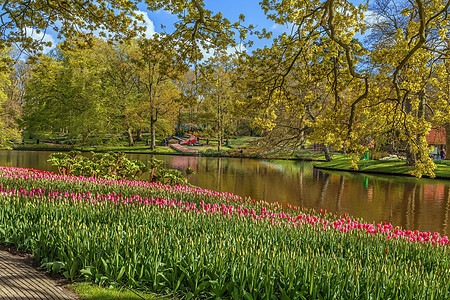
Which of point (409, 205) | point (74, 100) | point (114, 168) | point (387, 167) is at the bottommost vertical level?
point (409, 205)

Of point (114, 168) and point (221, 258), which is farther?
point (114, 168)

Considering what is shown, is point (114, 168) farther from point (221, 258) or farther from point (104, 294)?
point (221, 258)

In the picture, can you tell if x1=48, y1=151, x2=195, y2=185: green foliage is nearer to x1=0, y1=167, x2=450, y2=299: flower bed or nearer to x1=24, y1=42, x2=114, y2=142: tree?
x1=0, y1=167, x2=450, y2=299: flower bed

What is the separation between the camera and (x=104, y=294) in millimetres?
3617

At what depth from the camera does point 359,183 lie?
18953mm

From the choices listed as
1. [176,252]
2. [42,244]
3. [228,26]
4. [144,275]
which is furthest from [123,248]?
[228,26]

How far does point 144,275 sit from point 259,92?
6.54m

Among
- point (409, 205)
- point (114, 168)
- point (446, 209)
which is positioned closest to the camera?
point (446, 209)

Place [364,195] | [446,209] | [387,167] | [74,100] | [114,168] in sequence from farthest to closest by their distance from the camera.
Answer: [74,100] → [387,167] → [364,195] → [114,168] → [446,209]

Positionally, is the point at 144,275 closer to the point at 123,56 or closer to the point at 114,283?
the point at 114,283

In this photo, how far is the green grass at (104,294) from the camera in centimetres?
355

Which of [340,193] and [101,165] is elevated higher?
[101,165]

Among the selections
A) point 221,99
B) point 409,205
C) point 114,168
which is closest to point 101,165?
point 114,168

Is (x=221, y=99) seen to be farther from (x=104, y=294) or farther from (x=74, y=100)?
(x=104, y=294)
